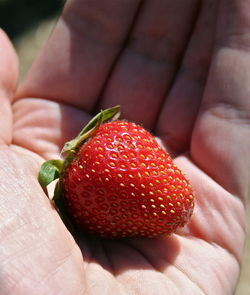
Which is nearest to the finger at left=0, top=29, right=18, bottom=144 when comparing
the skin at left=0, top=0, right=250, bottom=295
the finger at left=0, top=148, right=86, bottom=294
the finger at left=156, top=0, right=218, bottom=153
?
the skin at left=0, top=0, right=250, bottom=295

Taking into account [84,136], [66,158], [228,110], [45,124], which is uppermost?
[228,110]

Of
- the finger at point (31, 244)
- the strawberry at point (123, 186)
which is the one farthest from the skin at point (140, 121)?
the strawberry at point (123, 186)

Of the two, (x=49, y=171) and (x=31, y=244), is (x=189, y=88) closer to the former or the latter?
(x=49, y=171)

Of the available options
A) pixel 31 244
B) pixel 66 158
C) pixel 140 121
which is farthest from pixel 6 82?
pixel 31 244

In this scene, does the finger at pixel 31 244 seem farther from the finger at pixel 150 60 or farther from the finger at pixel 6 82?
the finger at pixel 150 60

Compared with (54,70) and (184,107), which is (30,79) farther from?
(184,107)

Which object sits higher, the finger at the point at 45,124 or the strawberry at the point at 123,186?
the strawberry at the point at 123,186
